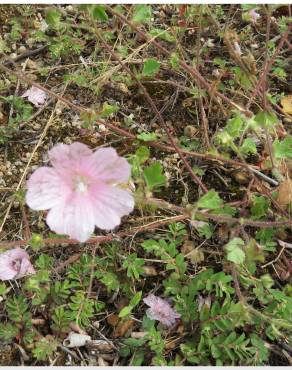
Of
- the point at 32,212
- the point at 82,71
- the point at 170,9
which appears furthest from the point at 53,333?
the point at 170,9

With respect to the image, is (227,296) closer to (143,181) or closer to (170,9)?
(143,181)

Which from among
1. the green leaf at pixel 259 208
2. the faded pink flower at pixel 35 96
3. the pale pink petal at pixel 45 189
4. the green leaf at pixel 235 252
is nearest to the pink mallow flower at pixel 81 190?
the pale pink petal at pixel 45 189

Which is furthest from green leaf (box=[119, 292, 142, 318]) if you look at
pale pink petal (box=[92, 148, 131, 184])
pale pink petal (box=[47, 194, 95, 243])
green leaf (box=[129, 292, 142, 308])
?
pale pink petal (box=[92, 148, 131, 184])

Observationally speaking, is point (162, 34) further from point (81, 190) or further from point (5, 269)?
point (5, 269)

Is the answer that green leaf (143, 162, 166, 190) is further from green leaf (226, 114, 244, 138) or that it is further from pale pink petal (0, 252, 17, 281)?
pale pink petal (0, 252, 17, 281)

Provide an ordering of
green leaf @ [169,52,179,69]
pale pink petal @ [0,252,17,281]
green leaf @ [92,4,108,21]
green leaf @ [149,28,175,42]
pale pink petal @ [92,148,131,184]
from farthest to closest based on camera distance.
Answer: green leaf @ [149,28,175,42], green leaf @ [169,52,179,69], pale pink petal @ [0,252,17,281], green leaf @ [92,4,108,21], pale pink petal @ [92,148,131,184]

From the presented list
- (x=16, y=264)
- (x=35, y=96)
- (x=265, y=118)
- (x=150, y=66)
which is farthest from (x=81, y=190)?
(x=35, y=96)

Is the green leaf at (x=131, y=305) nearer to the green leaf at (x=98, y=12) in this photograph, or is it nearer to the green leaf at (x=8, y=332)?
the green leaf at (x=8, y=332)
